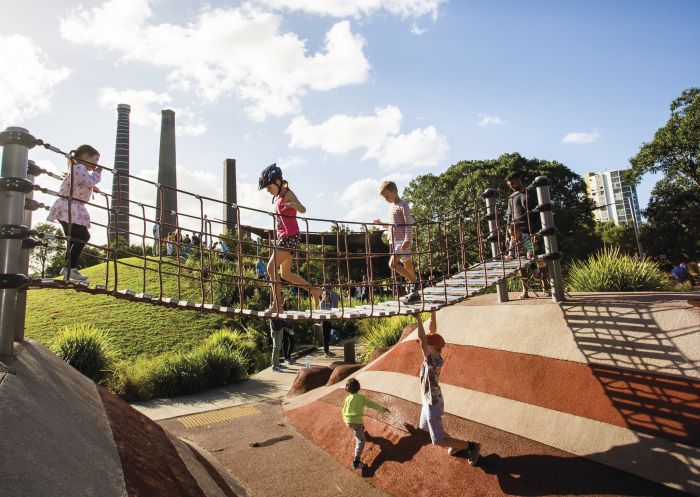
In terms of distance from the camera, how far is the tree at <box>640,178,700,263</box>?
25172mm

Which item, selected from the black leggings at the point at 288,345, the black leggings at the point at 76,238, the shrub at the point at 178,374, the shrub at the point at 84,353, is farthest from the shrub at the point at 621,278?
the shrub at the point at 84,353

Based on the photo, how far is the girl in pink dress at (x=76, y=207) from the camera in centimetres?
342

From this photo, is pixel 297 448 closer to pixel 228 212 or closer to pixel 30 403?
pixel 30 403

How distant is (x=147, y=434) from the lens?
395 centimetres

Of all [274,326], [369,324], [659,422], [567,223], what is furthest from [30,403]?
[567,223]

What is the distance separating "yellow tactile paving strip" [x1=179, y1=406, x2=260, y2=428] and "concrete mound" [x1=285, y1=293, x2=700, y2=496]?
223 centimetres

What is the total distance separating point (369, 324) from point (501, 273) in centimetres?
820

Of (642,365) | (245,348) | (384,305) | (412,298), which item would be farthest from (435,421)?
Result: (245,348)

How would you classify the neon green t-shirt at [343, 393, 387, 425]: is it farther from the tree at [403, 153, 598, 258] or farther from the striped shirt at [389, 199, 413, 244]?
the tree at [403, 153, 598, 258]

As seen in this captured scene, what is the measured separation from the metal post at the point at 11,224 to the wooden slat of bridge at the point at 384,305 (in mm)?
165

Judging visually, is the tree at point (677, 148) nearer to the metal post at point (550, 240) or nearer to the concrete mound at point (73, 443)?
the metal post at point (550, 240)

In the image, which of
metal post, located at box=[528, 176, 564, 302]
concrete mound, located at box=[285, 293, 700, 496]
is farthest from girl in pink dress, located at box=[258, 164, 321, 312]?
metal post, located at box=[528, 176, 564, 302]

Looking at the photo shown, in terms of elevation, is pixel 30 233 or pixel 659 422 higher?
pixel 30 233

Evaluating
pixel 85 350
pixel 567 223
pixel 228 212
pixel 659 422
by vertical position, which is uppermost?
pixel 228 212
